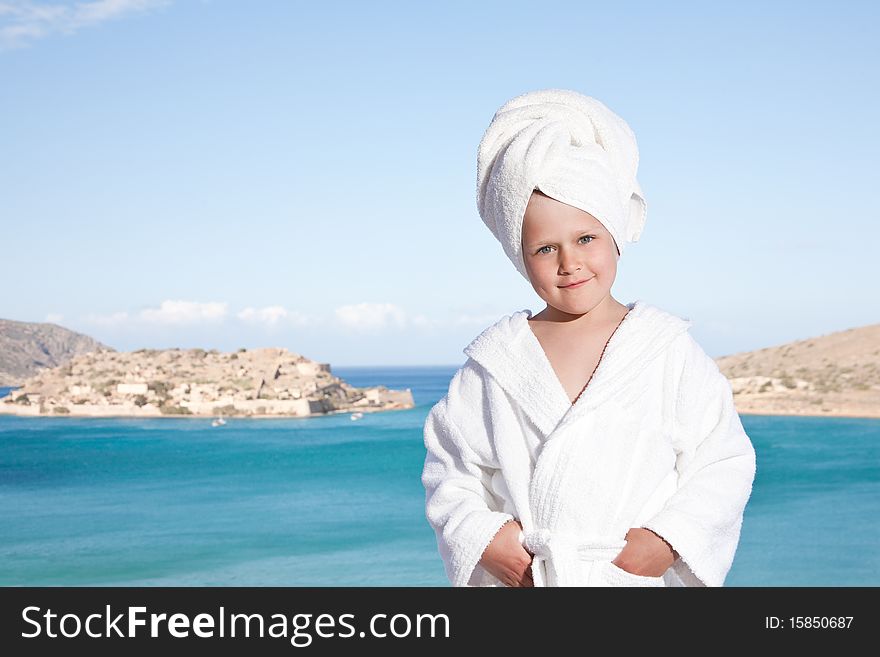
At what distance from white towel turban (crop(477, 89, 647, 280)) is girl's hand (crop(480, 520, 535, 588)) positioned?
44 cm

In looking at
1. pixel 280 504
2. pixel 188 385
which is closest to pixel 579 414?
pixel 280 504

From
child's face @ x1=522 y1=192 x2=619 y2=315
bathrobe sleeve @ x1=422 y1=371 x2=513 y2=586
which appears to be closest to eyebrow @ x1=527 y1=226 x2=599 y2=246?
child's face @ x1=522 y1=192 x2=619 y2=315

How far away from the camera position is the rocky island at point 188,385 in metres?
35.8

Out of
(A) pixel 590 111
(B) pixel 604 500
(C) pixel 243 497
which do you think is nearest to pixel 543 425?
(B) pixel 604 500

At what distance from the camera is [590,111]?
5.73 feet

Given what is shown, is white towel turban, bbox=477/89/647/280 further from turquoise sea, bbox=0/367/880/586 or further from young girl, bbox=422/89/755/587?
turquoise sea, bbox=0/367/880/586

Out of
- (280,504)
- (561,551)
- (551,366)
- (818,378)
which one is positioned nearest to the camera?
(561,551)

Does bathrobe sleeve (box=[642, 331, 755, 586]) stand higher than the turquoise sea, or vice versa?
bathrobe sleeve (box=[642, 331, 755, 586])

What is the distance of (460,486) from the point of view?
1.76 metres

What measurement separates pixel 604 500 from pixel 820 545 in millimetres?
14503

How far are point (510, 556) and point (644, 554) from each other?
0.71 ft

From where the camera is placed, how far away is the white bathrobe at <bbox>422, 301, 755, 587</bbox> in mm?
1630

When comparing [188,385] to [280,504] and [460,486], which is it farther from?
[460,486]
